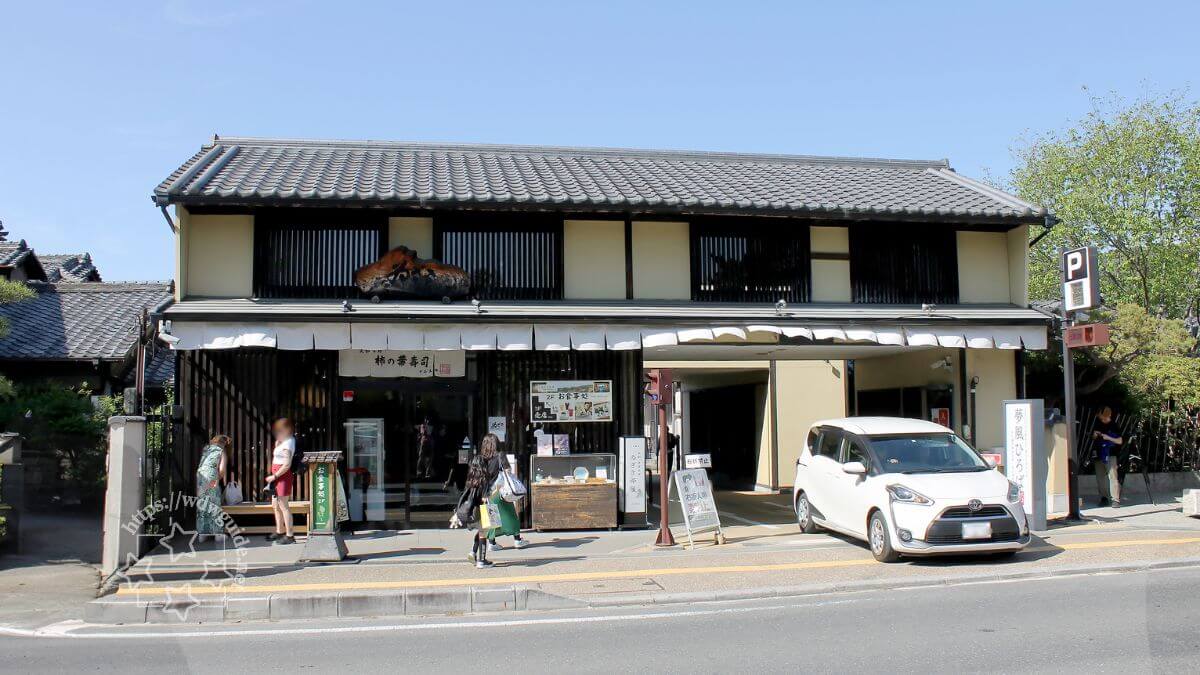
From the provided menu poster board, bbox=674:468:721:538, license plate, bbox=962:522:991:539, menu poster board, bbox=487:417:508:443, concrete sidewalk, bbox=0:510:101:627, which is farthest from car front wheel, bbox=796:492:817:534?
concrete sidewalk, bbox=0:510:101:627

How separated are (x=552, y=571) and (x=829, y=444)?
4617 mm

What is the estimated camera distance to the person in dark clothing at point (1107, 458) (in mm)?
15609

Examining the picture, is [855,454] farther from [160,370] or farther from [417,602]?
[160,370]

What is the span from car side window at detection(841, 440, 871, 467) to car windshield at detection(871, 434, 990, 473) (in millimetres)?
161

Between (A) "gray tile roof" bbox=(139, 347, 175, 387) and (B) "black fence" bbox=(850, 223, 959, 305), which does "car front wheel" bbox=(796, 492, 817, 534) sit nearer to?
(B) "black fence" bbox=(850, 223, 959, 305)

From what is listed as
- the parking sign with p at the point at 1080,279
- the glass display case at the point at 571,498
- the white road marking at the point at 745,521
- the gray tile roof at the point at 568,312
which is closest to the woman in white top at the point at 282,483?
the gray tile roof at the point at 568,312

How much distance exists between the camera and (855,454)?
490 inches

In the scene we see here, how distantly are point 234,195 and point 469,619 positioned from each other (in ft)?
23.8

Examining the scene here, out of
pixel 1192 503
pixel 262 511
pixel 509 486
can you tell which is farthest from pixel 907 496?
pixel 262 511

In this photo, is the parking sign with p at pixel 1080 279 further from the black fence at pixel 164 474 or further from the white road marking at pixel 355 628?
the black fence at pixel 164 474

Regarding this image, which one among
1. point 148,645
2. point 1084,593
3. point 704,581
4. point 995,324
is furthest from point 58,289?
point 1084,593

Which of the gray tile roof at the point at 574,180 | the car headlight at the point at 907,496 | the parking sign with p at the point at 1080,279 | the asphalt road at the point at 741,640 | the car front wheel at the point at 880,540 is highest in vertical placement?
the gray tile roof at the point at 574,180

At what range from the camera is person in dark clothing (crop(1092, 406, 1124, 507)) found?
1561 centimetres

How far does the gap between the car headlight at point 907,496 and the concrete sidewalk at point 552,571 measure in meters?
0.77
